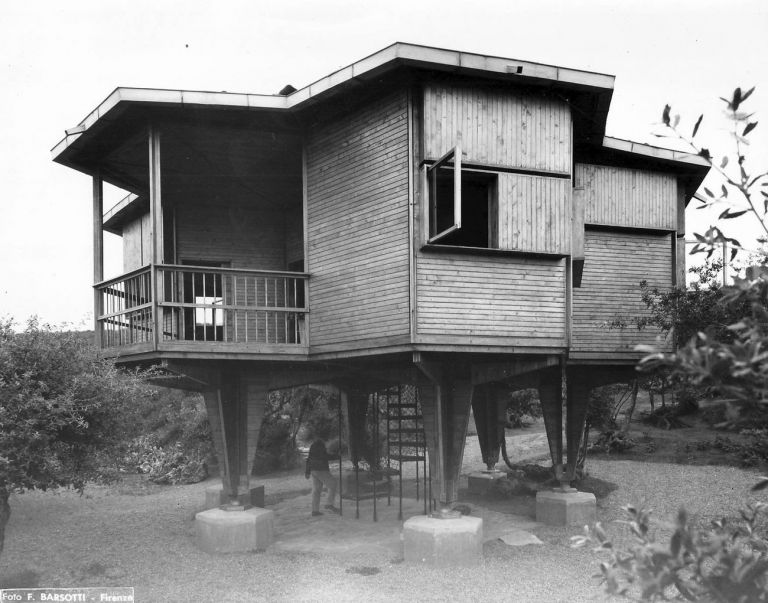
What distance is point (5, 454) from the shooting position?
9.29 m

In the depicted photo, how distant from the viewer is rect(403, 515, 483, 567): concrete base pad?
11.8m

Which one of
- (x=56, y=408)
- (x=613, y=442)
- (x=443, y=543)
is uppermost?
(x=56, y=408)

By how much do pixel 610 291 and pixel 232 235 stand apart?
8.28m

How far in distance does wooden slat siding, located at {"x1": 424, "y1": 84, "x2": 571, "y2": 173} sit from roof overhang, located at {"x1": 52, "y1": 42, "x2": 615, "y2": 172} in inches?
13.7

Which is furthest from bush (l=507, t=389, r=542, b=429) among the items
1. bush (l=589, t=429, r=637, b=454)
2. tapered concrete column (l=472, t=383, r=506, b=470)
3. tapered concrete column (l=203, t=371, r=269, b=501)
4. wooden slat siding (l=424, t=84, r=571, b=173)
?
wooden slat siding (l=424, t=84, r=571, b=173)

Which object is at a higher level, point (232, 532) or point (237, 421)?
point (237, 421)

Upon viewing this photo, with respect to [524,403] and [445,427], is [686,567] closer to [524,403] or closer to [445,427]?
[445,427]

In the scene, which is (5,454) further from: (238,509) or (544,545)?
(544,545)

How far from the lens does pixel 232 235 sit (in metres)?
16.0

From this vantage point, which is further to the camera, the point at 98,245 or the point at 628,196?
the point at 628,196

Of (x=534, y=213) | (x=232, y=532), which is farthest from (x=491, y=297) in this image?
(x=232, y=532)

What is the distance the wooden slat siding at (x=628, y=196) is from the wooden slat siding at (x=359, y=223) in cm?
496

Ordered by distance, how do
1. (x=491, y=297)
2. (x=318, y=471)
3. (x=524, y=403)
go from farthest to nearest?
(x=524, y=403)
(x=318, y=471)
(x=491, y=297)

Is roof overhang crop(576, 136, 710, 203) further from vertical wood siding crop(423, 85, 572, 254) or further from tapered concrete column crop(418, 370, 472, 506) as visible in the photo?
tapered concrete column crop(418, 370, 472, 506)
